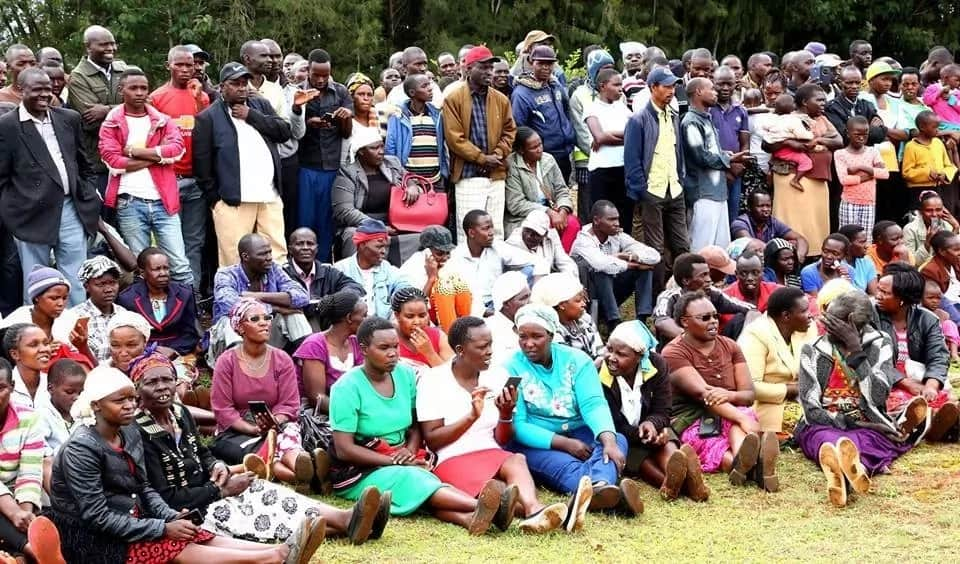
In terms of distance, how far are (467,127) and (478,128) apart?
0.31ft

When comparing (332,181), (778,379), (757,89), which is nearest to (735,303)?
(778,379)

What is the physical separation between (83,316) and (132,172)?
Answer: 1.59m

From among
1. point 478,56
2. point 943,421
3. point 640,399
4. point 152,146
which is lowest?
point 943,421

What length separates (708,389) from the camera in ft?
27.9

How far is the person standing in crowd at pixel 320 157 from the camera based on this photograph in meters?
11.3

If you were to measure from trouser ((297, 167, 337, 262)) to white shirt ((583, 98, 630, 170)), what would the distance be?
237cm

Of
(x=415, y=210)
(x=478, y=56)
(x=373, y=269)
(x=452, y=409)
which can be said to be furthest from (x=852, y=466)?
(x=478, y=56)

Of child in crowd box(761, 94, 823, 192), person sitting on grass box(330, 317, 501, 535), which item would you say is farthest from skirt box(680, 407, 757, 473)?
child in crowd box(761, 94, 823, 192)

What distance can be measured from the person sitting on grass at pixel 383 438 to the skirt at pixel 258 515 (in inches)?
28.4

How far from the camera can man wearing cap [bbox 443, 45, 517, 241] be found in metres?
11.3

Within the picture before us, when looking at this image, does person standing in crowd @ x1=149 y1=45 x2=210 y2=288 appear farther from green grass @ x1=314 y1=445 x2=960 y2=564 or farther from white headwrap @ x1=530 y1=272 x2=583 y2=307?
green grass @ x1=314 y1=445 x2=960 y2=564

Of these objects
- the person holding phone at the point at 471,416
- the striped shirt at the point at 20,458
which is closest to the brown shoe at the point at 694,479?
the person holding phone at the point at 471,416

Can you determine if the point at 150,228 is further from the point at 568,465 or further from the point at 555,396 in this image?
the point at 568,465

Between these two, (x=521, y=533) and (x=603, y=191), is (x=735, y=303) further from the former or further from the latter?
(x=521, y=533)
